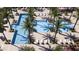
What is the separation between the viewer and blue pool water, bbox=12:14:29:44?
796 cm

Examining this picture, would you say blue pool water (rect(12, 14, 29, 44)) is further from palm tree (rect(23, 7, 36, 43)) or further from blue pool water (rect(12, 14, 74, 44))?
palm tree (rect(23, 7, 36, 43))

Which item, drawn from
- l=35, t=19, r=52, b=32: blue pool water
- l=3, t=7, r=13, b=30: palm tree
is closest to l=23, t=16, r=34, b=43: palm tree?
l=35, t=19, r=52, b=32: blue pool water

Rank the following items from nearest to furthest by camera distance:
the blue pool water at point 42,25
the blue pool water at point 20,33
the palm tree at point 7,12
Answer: the blue pool water at point 20,33 → the blue pool water at point 42,25 → the palm tree at point 7,12

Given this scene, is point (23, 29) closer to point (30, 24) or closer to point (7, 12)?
point (30, 24)

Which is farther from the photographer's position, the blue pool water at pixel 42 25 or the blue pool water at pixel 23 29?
the blue pool water at pixel 42 25

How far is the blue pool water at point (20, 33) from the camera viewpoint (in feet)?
26.1

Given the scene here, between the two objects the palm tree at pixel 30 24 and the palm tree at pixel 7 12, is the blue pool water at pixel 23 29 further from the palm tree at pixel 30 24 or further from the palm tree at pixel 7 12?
the palm tree at pixel 7 12

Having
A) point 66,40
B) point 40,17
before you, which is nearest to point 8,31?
point 40,17

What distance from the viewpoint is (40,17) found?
8477 millimetres

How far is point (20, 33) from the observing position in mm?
8164

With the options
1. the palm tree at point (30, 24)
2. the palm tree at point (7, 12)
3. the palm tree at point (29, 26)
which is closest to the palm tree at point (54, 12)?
the palm tree at point (30, 24)

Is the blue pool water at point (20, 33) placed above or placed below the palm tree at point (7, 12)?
below
